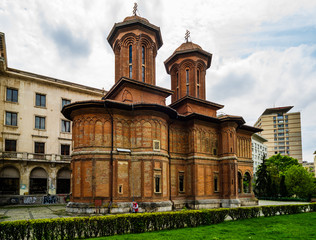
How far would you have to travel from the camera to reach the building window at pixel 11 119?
31562 mm

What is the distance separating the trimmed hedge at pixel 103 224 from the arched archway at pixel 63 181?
23.5 meters

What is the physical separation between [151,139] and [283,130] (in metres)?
98.3

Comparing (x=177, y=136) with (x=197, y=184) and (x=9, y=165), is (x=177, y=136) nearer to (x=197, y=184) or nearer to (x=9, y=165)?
(x=197, y=184)

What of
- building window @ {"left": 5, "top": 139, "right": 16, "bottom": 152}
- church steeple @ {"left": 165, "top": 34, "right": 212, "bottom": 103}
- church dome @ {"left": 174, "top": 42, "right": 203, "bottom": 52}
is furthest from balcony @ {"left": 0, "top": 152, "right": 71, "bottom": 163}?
church dome @ {"left": 174, "top": 42, "right": 203, "bottom": 52}

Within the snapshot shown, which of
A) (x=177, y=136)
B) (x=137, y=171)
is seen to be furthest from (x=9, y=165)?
(x=177, y=136)

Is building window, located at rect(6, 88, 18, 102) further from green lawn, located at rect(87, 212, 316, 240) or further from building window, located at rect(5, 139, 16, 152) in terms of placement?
green lawn, located at rect(87, 212, 316, 240)

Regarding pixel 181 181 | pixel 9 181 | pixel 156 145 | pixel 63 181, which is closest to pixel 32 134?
pixel 9 181

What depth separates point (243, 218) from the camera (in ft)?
53.7

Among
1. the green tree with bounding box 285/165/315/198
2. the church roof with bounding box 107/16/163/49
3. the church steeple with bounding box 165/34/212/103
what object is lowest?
the green tree with bounding box 285/165/315/198

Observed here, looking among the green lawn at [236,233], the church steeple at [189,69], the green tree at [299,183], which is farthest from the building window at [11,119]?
the green tree at [299,183]

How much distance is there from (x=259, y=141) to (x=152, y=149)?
6715 centimetres

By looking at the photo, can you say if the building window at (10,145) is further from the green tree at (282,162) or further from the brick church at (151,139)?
the green tree at (282,162)

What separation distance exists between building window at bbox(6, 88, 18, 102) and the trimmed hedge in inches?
Answer: 986

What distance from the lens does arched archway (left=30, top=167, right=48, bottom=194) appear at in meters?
31.9
